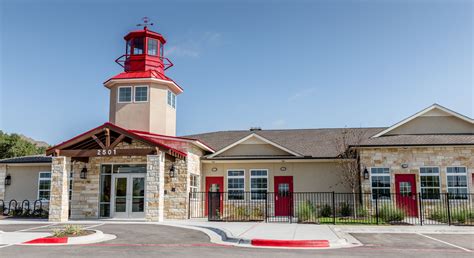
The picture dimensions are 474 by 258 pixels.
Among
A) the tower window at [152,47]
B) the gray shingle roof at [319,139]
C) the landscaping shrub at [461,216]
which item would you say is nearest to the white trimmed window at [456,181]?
the gray shingle roof at [319,139]

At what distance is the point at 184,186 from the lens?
20.4 m

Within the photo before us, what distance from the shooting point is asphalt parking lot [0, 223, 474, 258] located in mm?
10229

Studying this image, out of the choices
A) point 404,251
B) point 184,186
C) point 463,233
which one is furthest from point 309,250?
point 184,186

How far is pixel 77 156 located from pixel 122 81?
5308 millimetres

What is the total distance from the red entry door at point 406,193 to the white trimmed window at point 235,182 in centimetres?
771

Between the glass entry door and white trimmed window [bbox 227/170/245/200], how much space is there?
5017mm

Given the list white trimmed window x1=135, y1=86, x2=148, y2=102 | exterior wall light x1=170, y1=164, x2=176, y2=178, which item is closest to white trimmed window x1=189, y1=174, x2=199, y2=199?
exterior wall light x1=170, y1=164, x2=176, y2=178

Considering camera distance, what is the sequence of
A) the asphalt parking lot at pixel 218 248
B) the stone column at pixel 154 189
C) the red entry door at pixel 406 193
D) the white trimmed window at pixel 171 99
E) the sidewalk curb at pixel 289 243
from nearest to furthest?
1. the asphalt parking lot at pixel 218 248
2. the sidewalk curb at pixel 289 243
3. the stone column at pixel 154 189
4. the red entry door at pixel 406 193
5. the white trimmed window at pixel 171 99

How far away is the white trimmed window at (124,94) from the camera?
2375 cm

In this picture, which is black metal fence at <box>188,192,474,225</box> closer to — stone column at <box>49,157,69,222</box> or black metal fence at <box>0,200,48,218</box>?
stone column at <box>49,157,69,222</box>

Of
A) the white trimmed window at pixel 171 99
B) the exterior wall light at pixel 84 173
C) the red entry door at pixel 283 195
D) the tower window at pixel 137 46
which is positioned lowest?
the red entry door at pixel 283 195

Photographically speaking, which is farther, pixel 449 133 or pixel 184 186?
pixel 449 133

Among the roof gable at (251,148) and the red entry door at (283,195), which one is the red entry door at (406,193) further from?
the roof gable at (251,148)

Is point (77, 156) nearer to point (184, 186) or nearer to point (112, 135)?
point (112, 135)
